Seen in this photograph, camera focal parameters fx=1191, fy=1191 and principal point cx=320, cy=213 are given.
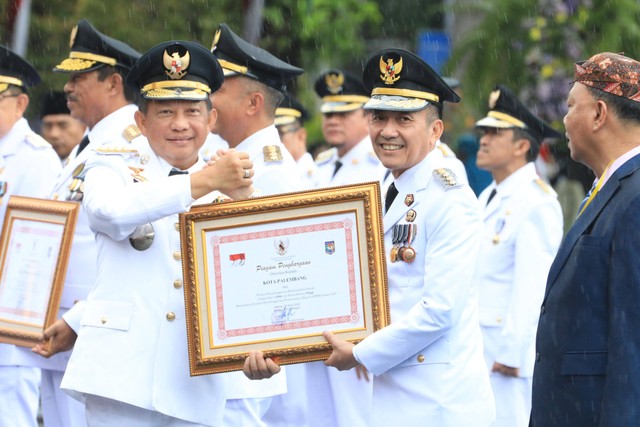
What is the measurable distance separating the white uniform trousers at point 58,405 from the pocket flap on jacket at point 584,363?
139 inches

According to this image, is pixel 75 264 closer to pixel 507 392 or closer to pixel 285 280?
pixel 285 280

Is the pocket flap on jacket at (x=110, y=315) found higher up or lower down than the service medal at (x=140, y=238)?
lower down

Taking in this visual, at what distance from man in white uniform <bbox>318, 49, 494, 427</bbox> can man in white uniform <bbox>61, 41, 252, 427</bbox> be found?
67 cm

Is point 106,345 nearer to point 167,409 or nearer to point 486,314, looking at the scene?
point 167,409

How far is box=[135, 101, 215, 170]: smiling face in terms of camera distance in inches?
199

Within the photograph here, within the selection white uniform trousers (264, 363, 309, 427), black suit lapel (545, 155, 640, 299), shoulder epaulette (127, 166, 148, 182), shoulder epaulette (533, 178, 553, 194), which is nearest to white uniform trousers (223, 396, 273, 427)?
shoulder epaulette (127, 166, 148, 182)

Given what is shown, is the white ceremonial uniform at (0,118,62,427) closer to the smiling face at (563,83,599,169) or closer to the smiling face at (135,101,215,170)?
the smiling face at (135,101,215,170)

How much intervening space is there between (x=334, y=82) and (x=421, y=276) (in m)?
5.11

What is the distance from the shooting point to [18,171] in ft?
24.2

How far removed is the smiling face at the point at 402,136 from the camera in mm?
5297

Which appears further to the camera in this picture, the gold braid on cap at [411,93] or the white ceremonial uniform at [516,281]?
the white ceremonial uniform at [516,281]

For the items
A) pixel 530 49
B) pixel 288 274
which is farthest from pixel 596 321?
pixel 530 49

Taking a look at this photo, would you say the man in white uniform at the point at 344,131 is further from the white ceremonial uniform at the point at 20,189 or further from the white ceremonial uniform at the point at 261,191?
the white ceremonial uniform at the point at 261,191

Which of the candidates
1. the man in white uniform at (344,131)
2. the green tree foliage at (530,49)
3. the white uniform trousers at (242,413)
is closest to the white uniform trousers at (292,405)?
the white uniform trousers at (242,413)
